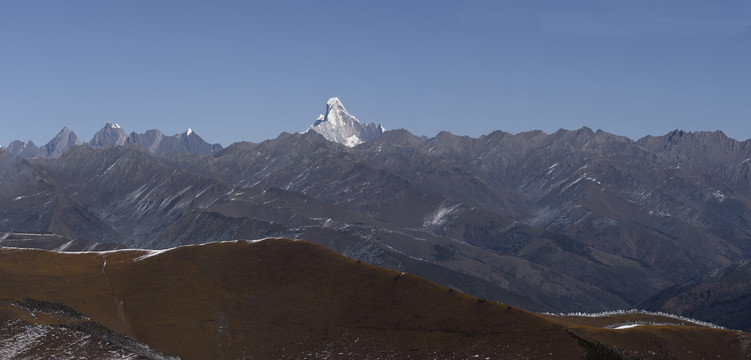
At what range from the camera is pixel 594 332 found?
506 ft

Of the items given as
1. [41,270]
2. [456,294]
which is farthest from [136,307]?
[456,294]

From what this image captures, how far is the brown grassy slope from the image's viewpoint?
152m

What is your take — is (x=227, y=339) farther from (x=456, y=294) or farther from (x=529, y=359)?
(x=529, y=359)

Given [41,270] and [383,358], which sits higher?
[41,270]

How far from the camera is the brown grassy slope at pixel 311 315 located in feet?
498

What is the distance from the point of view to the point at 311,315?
173 metres

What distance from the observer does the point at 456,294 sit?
172 meters

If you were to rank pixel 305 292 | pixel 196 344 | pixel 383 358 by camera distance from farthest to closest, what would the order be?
pixel 305 292 < pixel 196 344 < pixel 383 358

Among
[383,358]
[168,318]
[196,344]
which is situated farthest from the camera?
[168,318]

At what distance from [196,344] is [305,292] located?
1232 inches

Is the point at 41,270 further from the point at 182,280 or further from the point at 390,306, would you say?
the point at 390,306

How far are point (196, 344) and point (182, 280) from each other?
3509 centimetres

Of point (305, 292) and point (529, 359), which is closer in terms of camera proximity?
point (529, 359)

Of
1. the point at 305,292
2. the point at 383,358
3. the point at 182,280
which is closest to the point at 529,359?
the point at 383,358
